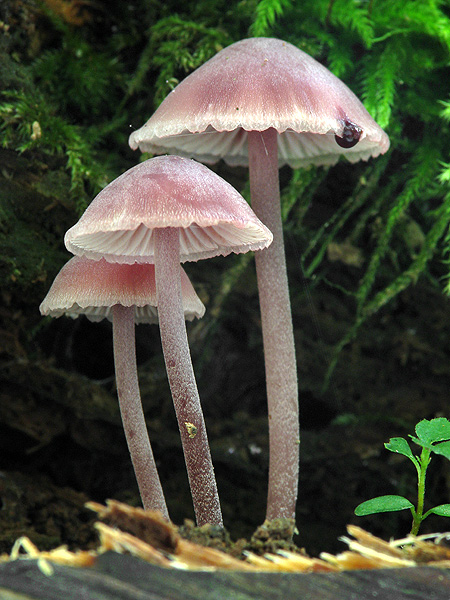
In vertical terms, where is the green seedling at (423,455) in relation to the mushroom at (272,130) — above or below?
below

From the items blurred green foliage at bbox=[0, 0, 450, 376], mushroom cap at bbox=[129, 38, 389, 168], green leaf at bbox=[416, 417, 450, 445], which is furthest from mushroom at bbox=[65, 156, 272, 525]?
green leaf at bbox=[416, 417, 450, 445]

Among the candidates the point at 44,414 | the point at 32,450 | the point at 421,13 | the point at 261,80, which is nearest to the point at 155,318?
the point at 44,414

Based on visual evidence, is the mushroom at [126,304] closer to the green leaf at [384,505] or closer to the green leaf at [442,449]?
the green leaf at [384,505]

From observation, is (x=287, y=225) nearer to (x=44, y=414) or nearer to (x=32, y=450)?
(x=44, y=414)

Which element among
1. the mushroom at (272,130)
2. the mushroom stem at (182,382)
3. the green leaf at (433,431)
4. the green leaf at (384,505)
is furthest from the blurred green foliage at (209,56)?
the green leaf at (384,505)

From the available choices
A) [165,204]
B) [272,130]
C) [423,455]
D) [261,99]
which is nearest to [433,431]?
[423,455]

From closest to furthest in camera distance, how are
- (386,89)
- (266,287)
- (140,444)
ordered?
(140,444) → (266,287) → (386,89)
